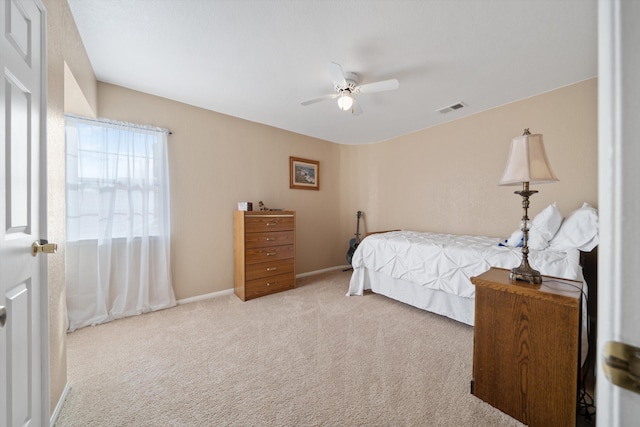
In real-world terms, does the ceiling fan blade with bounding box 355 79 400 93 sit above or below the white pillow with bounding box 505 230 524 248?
above

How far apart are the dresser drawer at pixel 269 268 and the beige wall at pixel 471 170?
5.53ft

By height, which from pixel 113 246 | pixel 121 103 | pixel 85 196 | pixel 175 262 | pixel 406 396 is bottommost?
pixel 406 396

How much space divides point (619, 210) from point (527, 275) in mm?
1371

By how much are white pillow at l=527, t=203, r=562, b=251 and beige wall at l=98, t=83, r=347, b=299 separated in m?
3.01

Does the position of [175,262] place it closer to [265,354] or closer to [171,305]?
[171,305]

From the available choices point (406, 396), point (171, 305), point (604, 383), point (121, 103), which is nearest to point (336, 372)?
point (406, 396)

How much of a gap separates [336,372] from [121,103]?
3332 millimetres

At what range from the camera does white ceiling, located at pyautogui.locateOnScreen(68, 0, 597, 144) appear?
1.61m

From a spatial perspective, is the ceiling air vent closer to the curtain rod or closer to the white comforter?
the white comforter

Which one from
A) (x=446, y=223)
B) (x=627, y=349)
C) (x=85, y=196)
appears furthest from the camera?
(x=446, y=223)

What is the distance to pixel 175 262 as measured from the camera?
296 cm

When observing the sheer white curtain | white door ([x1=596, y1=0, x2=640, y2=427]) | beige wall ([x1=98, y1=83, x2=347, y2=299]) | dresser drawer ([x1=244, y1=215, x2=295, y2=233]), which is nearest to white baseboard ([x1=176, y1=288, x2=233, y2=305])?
beige wall ([x1=98, y1=83, x2=347, y2=299])

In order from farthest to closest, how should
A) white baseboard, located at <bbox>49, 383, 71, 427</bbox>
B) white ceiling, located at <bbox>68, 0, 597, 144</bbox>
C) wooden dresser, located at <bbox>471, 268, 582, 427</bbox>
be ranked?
1. white ceiling, located at <bbox>68, 0, 597, 144</bbox>
2. white baseboard, located at <bbox>49, 383, 71, 427</bbox>
3. wooden dresser, located at <bbox>471, 268, 582, 427</bbox>

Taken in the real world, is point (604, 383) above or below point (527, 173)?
below
